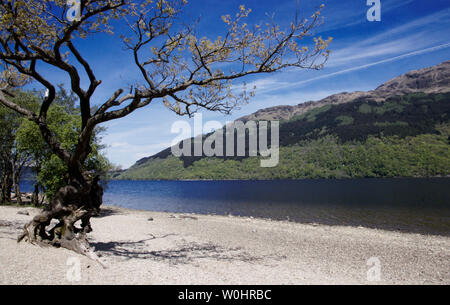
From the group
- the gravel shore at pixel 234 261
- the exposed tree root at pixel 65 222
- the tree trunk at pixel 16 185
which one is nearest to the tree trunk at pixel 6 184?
the tree trunk at pixel 16 185

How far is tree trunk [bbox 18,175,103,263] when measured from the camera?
9969mm

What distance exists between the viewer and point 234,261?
11.8 metres

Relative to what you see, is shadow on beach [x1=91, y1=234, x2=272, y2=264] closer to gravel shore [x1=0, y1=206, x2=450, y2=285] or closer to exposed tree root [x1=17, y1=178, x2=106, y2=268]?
gravel shore [x1=0, y1=206, x2=450, y2=285]

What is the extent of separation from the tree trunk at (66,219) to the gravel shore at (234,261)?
0.42 meters

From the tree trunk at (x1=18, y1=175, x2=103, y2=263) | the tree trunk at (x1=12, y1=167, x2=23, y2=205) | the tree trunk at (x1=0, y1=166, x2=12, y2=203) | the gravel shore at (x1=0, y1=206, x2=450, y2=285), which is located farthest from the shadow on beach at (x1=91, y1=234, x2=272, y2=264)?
the tree trunk at (x1=0, y1=166, x2=12, y2=203)

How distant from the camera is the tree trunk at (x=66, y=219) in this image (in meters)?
9.97

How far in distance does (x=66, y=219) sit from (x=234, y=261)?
6648 mm

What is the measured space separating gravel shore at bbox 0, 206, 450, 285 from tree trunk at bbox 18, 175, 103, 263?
416 mm

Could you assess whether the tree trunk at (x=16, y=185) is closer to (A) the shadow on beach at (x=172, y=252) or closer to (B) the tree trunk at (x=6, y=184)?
(B) the tree trunk at (x=6, y=184)

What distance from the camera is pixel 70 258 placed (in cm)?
885
